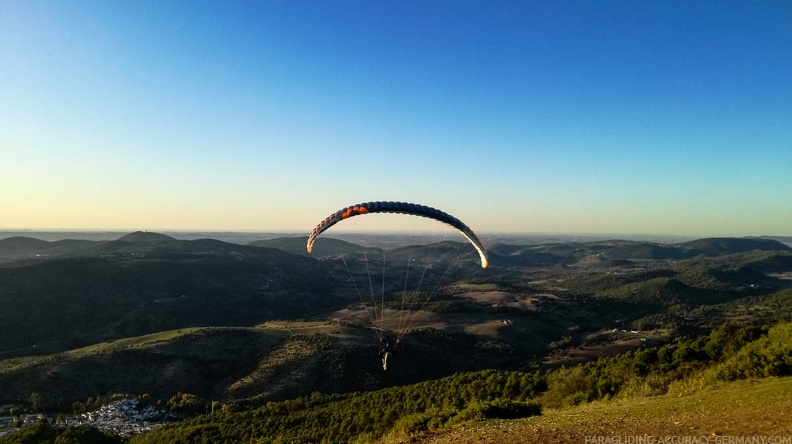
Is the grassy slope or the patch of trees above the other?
the grassy slope

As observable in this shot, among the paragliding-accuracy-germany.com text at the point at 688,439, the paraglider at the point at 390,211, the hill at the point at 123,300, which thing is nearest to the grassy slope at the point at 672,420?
the paragliding-accuracy-germany.com text at the point at 688,439

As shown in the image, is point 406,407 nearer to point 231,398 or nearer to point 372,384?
point 372,384

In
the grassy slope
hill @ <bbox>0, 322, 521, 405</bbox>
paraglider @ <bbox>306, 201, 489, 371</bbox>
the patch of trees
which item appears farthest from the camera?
hill @ <bbox>0, 322, 521, 405</bbox>

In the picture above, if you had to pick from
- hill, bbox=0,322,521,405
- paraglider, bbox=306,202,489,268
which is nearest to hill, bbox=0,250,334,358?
hill, bbox=0,322,521,405

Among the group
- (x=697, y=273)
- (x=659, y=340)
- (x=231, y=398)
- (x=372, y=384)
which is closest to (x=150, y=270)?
(x=231, y=398)

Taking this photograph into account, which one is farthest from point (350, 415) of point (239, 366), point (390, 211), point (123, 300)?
point (123, 300)

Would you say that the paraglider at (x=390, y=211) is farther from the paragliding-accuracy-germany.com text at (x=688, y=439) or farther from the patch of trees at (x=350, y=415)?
the paragliding-accuracy-germany.com text at (x=688, y=439)

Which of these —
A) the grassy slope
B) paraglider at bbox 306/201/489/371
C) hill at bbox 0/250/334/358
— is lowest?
hill at bbox 0/250/334/358

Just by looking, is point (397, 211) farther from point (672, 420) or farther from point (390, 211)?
point (672, 420)

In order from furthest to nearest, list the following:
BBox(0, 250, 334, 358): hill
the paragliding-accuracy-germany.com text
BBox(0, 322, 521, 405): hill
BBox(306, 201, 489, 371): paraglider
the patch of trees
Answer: BBox(0, 250, 334, 358): hill, BBox(0, 322, 521, 405): hill, the patch of trees, BBox(306, 201, 489, 371): paraglider, the paragliding-accuracy-germany.com text

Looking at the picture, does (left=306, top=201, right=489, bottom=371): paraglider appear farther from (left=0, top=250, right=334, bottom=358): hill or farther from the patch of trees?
(left=0, top=250, right=334, bottom=358): hill
